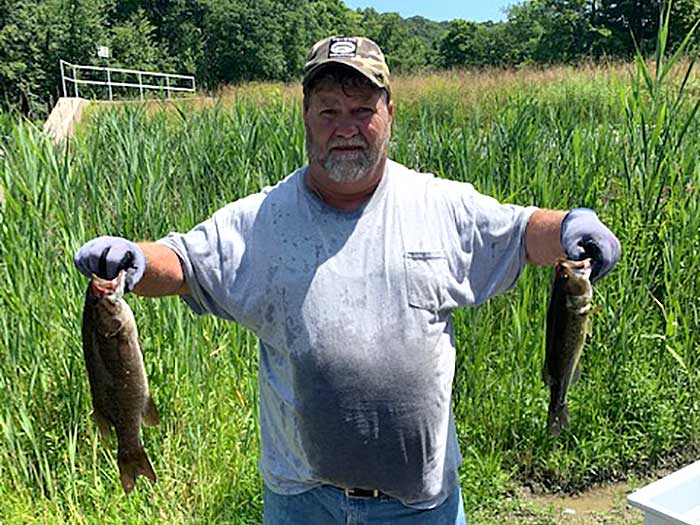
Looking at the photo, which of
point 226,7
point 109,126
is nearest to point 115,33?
point 226,7

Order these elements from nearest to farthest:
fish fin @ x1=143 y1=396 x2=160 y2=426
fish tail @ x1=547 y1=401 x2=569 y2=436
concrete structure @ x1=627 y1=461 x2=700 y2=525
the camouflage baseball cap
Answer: the camouflage baseball cap, fish fin @ x1=143 y1=396 x2=160 y2=426, fish tail @ x1=547 y1=401 x2=569 y2=436, concrete structure @ x1=627 y1=461 x2=700 y2=525

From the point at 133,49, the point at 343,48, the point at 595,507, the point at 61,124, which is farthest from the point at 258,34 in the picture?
the point at 343,48

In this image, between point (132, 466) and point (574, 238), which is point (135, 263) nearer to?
point (132, 466)

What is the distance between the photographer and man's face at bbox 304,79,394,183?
181cm

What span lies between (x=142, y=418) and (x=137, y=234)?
195 cm

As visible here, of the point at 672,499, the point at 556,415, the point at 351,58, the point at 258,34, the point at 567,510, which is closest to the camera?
the point at 351,58

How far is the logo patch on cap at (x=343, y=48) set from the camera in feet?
5.90

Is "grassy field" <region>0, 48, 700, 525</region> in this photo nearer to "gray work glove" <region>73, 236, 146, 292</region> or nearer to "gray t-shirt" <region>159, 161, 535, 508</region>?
"gray t-shirt" <region>159, 161, 535, 508</region>

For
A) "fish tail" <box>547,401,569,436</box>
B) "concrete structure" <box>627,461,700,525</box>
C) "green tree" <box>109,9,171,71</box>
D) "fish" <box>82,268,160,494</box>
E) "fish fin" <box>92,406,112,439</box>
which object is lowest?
→ "concrete structure" <box>627,461,700,525</box>

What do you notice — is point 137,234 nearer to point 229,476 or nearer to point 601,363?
point 229,476

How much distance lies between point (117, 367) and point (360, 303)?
64cm

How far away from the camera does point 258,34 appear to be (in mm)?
64375

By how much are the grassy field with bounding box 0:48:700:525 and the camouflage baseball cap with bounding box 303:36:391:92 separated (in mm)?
1825

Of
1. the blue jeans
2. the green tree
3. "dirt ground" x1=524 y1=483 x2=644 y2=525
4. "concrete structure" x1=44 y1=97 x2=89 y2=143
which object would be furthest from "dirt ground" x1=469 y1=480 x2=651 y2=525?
the green tree
